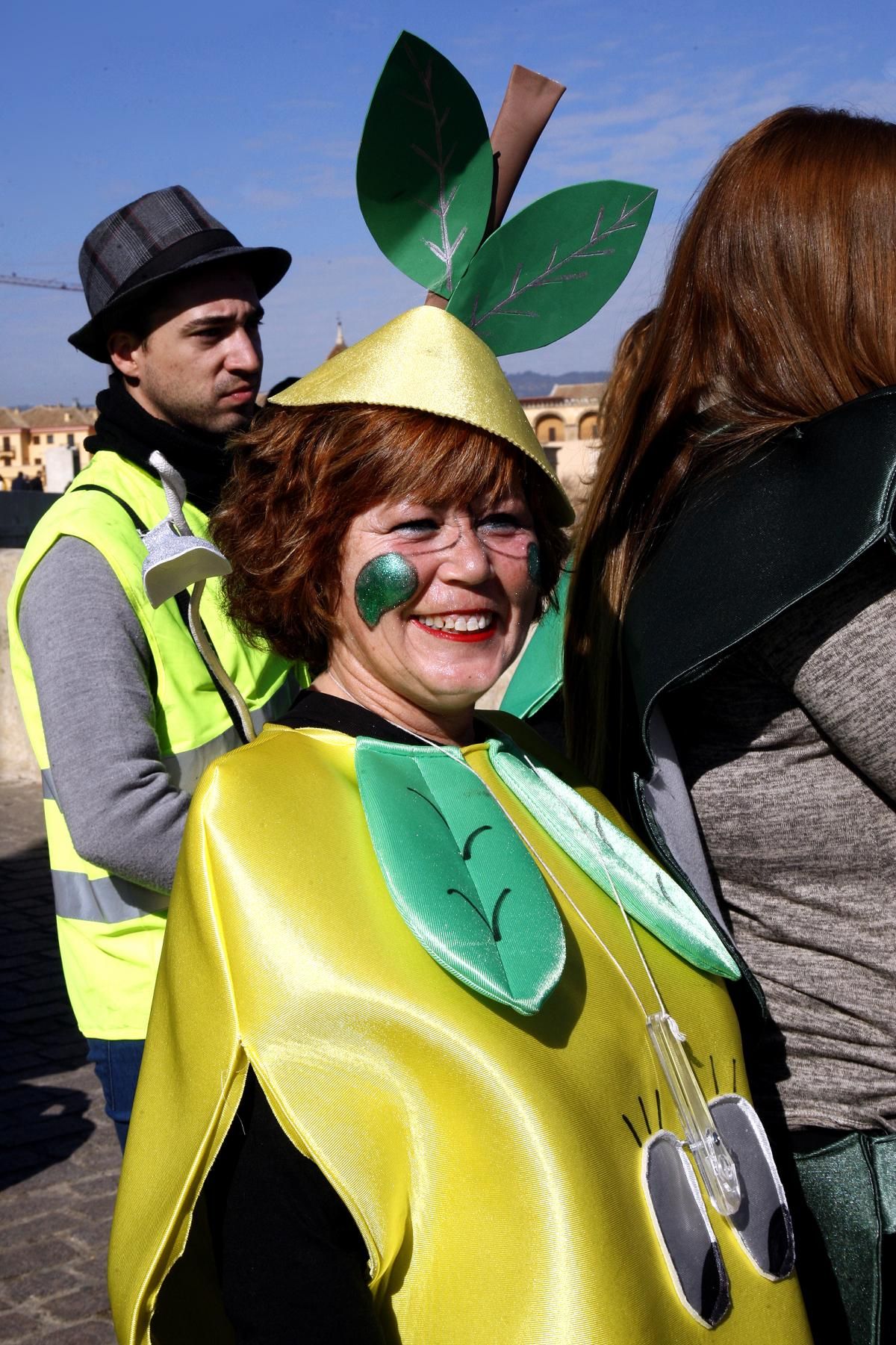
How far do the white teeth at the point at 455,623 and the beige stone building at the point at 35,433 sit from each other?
69403 millimetres

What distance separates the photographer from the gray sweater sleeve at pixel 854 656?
1510 mm

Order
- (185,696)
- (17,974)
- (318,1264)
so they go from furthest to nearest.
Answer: (17,974) < (185,696) < (318,1264)

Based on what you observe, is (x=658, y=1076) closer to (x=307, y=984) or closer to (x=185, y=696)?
(x=307, y=984)

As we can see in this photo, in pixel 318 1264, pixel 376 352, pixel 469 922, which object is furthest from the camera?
pixel 376 352

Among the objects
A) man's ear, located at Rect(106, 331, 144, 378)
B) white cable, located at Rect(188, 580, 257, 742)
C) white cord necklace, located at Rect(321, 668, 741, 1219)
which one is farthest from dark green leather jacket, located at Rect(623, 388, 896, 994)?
man's ear, located at Rect(106, 331, 144, 378)

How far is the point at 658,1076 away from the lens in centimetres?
148

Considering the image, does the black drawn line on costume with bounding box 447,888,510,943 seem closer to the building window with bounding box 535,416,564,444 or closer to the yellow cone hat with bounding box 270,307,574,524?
the yellow cone hat with bounding box 270,307,574,524

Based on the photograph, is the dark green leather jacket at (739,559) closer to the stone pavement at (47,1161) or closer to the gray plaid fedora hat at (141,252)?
the gray plaid fedora hat at (141,252)

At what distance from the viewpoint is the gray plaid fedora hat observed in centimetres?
280

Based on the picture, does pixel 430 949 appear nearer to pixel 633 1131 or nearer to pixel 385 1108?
pixel 385 1108

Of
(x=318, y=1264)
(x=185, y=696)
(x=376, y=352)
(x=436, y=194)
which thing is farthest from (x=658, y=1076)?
(x=185, y=696)

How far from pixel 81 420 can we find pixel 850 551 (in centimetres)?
8979

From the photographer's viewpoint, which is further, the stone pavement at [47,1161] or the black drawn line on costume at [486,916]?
the stone pavement at [47,1161]

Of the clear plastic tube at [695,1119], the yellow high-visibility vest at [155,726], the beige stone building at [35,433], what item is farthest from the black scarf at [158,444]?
the beige stone building at [35,433]
